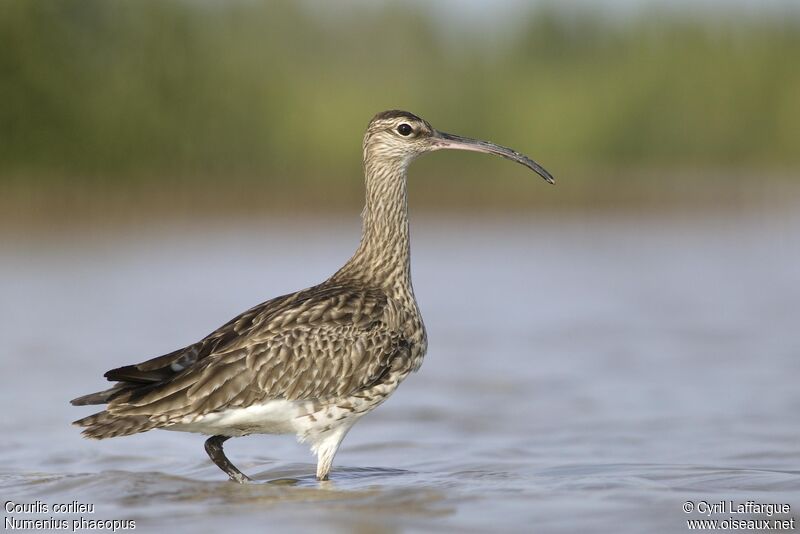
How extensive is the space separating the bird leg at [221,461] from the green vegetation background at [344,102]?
45.3 feet

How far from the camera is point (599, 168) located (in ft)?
Result: 97.6

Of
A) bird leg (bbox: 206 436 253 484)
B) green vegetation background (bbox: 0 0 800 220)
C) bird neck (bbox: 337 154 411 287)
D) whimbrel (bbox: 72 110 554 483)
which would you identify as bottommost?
bird leg (bbox: 206 436 253 484)

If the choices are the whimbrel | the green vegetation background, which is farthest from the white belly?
the green vegetation background

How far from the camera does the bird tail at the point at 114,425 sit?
737 cm

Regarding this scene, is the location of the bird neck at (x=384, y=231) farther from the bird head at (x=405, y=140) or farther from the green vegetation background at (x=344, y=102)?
the green vegetation background at (x=344, y=102)

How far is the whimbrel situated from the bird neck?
0.63 feet

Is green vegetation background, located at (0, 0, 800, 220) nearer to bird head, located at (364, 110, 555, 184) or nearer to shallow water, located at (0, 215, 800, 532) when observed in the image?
Result: shallow water, located at (0, 215, 800, 532)

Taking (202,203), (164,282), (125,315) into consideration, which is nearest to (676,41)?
(202,203)

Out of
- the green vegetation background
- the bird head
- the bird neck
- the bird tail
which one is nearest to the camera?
the bird tail

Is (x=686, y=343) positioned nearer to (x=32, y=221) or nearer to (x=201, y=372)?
(x=201, y=372)

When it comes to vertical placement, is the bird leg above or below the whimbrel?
below

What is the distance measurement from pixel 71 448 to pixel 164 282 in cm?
821

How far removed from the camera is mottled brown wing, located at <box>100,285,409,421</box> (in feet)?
24.5

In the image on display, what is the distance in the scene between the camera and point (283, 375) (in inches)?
299
